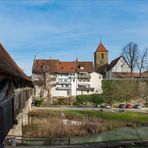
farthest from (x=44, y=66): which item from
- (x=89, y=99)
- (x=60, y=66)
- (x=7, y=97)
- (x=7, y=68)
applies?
(x=7, y=68)

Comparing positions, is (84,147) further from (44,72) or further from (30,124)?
(44,72)

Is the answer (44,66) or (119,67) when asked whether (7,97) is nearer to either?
(44,66)

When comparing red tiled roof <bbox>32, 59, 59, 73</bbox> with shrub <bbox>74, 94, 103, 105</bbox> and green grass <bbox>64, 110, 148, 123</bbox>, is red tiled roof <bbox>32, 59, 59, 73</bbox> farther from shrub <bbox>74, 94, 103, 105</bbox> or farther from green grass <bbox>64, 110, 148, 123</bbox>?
green grass <bbox>64, 110, 148, 123</bbox>

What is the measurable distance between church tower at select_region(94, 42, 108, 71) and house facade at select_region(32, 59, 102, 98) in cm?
1649

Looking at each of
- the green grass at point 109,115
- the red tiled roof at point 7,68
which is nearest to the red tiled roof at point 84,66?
the green grass at point 109,115

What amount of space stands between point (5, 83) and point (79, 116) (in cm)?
4141

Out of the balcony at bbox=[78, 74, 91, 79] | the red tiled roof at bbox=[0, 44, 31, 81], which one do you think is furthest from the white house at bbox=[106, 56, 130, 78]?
the red tiled roof at bbox=[0, 44, 31, 81]

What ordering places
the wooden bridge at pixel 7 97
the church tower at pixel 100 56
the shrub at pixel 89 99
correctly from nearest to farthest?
the wooden bridge at pixel 7 97 < the shrub at pixel 89 99 < the church tower at pixel 100 56

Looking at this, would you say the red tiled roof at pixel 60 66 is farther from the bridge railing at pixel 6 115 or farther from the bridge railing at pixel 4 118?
the bridge railing at pixel 4 118

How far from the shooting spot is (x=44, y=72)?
8406 centimetres

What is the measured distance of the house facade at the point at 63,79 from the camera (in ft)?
270

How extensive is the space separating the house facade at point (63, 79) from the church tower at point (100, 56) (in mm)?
16493

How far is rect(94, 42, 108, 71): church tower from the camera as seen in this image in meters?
105

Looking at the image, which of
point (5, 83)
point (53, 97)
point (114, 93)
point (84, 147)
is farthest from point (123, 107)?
point (5, 83)
